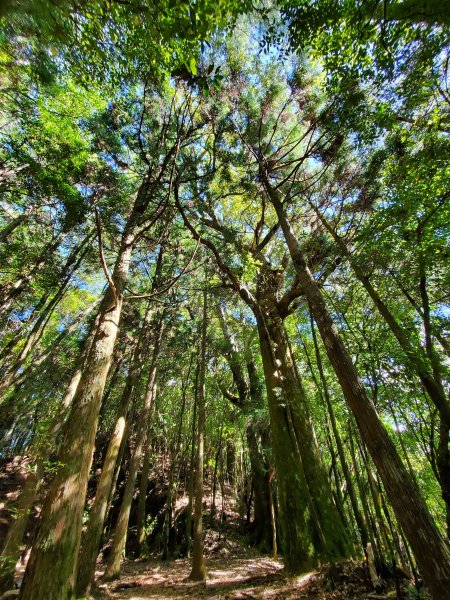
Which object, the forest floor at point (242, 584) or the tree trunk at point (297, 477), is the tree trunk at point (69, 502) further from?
the tree trunk at point (297, 477)

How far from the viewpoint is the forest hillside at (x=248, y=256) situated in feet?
10.8

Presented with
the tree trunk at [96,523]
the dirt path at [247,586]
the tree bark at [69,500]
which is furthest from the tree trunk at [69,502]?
the tree trunk at [96,523]

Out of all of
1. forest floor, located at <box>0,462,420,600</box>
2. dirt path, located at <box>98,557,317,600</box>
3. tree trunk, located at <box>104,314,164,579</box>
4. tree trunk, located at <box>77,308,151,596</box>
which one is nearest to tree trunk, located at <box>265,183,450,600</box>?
forest floor, located at <box>0,462,420,600</box>

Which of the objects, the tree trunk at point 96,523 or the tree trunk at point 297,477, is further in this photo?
the tree trunk at point 96,523

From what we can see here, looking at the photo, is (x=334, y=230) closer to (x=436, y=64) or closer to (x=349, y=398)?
(x=436, y=64)

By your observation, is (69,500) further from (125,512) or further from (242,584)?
(125,512)

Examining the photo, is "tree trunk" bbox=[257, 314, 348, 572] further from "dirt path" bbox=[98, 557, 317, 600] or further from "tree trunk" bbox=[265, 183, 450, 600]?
"tree trunk" bbox=[265, 183, 450, 600]

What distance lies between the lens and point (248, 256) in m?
6.21

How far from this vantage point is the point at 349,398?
3406mm

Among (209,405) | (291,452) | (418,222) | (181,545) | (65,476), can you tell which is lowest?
(181,545)

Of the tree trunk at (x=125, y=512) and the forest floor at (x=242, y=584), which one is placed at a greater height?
the tree trunk at (x=125, y=512)

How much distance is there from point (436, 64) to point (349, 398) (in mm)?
5763

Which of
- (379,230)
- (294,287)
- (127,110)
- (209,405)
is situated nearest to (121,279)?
(294,287)

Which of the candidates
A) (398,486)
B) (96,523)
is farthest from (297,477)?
(96,523)
